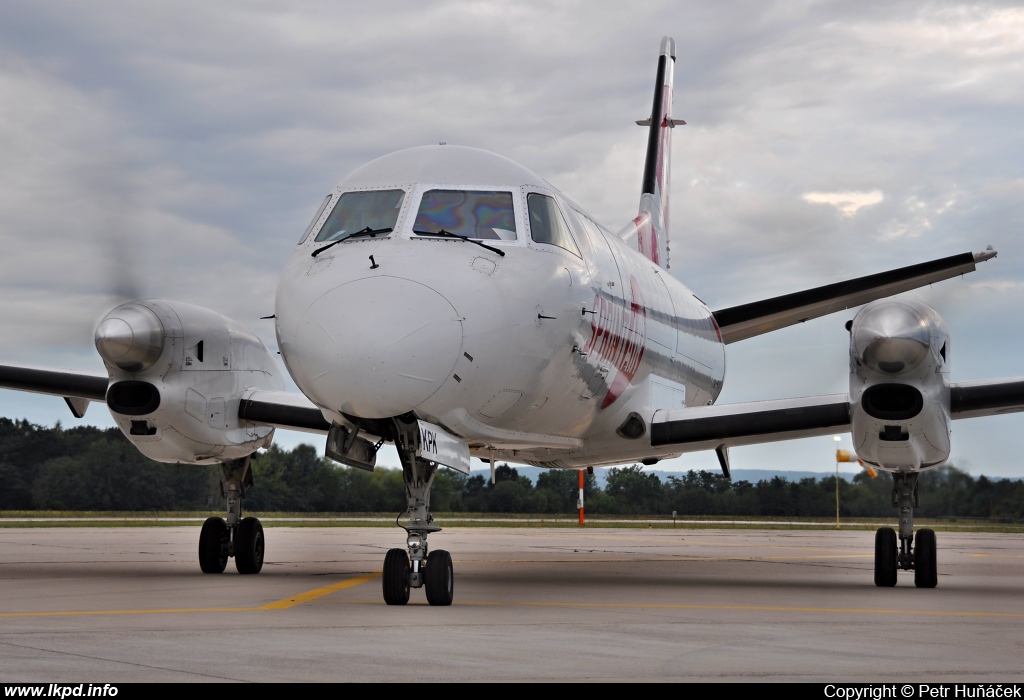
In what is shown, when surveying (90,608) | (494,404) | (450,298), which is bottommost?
(90,608)

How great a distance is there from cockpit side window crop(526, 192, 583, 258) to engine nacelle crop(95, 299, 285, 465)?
4.95 m

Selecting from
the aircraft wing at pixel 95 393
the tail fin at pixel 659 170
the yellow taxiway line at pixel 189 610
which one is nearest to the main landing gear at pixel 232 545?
the aircraft wing at pixel 95 393

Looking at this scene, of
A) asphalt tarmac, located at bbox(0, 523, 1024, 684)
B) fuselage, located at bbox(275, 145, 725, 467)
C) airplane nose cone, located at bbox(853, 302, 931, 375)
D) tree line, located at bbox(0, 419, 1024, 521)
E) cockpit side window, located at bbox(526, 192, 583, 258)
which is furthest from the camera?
tree line, located at bbox(0, 419, 1024, 521)

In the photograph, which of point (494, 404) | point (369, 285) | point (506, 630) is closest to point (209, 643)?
point (506, 630)

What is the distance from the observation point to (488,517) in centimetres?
5341

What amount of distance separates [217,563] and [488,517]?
39639 millimetres


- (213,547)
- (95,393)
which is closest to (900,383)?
(213,547)

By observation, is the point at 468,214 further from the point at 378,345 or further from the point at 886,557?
the point at 886,557

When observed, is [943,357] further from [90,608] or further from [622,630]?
[90,608]

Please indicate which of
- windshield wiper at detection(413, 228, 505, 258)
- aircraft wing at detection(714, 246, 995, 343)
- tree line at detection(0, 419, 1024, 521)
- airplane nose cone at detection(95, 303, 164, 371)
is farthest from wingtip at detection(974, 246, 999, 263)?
tree line at detection(0, 419, 1024, 521)

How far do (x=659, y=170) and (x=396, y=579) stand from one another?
54.3ft

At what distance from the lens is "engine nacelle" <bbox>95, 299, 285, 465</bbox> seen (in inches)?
510

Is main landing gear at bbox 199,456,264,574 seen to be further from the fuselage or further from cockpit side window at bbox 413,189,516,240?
cockpit side window at bbox 413,189,516,240

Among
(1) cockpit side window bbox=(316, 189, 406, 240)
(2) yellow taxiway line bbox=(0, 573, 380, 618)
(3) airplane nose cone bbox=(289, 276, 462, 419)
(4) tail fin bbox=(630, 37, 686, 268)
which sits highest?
(4) tail fin bbox=(630, 37, 686, 268)
